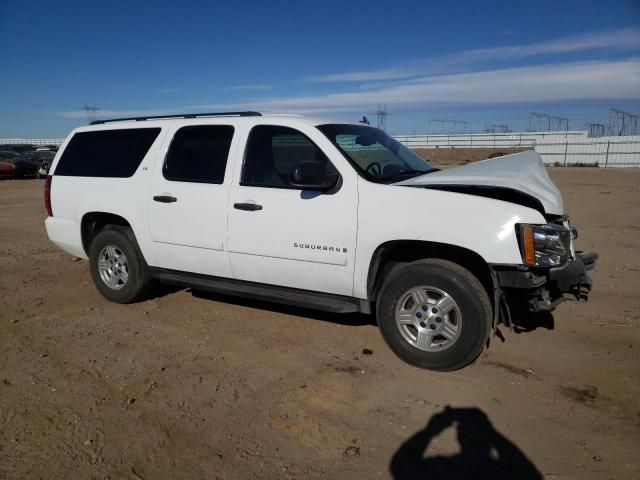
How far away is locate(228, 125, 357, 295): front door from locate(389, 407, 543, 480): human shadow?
1.44m

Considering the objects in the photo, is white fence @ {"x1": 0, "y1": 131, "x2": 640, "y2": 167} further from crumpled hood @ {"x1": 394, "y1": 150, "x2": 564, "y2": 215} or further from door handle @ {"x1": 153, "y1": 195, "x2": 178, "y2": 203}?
door handle @ {"x1": 153, "y1": 195, "x2": 178, "y2": 203}

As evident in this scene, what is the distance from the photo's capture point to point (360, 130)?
16.4 ft

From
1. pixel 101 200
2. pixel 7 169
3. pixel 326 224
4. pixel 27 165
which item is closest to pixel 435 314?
pixel 326 224

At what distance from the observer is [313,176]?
400 cm

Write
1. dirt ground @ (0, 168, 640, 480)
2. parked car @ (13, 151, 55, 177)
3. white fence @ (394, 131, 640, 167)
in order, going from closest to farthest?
1. dirt ground @ (0, 168, 640, 480)
2. parked car @ (13, 151, 55, 177)
3. white fence @ (394, 131, 640, 167)

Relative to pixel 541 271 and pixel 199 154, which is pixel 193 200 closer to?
pixel 199 154

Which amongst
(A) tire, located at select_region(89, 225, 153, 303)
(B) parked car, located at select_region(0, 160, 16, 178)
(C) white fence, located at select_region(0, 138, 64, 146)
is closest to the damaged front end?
(A) tire, located at select_region(89, 225, 153, 303)

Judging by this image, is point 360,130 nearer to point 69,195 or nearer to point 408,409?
point 408,409

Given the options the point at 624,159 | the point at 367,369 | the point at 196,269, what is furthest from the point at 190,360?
the point at 624,159

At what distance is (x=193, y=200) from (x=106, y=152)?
5.03 feet

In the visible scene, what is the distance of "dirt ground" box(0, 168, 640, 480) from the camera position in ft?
9.40

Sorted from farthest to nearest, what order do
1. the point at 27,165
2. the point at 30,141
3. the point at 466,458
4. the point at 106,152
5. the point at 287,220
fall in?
the point at 30,141 < the point at 27,165 < the point at 106,152 < the point at 287,220 < the point at 466,458

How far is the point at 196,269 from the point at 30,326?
178cm

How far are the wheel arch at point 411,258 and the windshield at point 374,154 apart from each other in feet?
1.95
